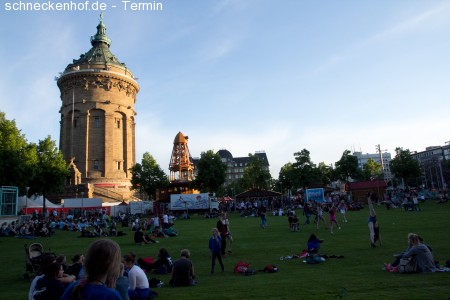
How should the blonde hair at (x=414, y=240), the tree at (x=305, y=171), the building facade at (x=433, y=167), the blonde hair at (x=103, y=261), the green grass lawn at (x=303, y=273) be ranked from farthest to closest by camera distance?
the building facade at (x=433, y=167)
the tree at (x=305, y=171)
the blonde hair at (x=414, y=240)
the green grass lawn at (x=303, y=273)
the blonde hair at (x=103, y=261)

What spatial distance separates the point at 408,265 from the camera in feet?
32.9

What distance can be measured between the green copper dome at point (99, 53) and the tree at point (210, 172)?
27.8m

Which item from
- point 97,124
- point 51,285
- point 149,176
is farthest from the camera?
point 97,124

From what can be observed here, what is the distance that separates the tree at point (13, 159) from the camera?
33.8m

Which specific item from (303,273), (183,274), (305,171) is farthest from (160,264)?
(305,171)

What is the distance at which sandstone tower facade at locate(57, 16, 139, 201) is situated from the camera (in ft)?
209

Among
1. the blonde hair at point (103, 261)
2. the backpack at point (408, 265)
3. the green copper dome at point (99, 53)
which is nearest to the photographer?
the blonde hair at point (103, 261)

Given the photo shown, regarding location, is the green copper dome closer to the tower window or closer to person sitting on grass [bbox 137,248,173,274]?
the tower window

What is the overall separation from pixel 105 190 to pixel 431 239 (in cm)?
5292

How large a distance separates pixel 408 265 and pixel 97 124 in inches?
2477

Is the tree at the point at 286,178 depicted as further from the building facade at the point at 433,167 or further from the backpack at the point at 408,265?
the backpack at the point at 408,265

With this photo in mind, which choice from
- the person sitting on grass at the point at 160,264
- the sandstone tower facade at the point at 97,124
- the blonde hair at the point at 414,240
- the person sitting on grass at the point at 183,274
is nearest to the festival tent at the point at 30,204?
the sandstone tower facade at the point at 97,124

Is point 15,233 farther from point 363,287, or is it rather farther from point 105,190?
point 105,190

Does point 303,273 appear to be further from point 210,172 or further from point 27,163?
point 210,172
